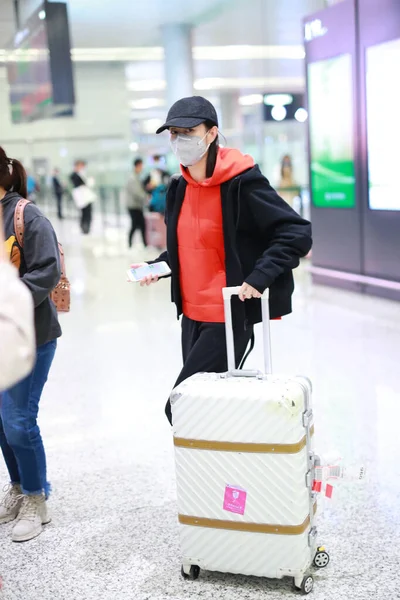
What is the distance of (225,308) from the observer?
8.47 feet

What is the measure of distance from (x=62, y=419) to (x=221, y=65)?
1885 cm

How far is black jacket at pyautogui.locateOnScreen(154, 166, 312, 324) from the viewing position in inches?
104

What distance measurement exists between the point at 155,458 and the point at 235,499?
1355 mm

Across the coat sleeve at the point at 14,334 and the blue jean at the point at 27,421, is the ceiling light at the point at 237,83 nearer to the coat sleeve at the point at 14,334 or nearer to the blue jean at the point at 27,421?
the blue jean at the point at 27,421

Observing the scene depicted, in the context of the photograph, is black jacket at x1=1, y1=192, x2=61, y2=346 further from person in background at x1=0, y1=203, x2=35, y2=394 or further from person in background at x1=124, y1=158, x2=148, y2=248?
person in background at x1=124, y1=158, x2=148, y2=248

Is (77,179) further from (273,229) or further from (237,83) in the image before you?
(273,229)

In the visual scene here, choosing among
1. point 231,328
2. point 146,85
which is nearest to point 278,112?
point 146,85

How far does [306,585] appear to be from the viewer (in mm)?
2508

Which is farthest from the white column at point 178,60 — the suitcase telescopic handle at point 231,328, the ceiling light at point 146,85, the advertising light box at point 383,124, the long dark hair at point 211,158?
the suitcase telescopic handle at point 231,328

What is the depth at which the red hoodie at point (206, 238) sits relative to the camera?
8.92ft

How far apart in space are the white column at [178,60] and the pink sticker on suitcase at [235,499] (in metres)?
14.2

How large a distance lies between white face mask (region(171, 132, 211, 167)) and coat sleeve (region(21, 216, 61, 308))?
1.91 feet

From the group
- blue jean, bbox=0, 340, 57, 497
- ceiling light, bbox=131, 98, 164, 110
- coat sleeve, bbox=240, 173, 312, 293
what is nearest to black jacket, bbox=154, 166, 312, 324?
coat sleeve, bbox=240, 173, 312, 293

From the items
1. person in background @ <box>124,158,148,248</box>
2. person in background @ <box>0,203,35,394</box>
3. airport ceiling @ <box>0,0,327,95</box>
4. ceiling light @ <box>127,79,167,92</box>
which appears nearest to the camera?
person in background @ <box>0,203,35,394</box>
